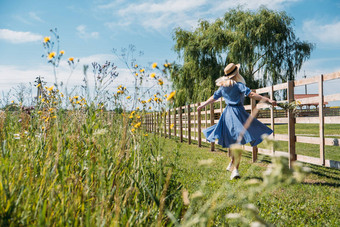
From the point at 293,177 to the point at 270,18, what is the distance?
16402mm

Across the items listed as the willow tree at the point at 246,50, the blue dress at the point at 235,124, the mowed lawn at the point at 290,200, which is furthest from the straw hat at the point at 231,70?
the willow tree at the point at 246,50

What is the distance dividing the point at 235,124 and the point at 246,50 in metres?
12.1

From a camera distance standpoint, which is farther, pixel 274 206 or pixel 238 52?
pixel 238 52

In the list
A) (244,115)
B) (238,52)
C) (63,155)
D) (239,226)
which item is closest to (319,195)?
(244,115)

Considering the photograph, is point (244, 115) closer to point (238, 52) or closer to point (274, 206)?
point (274, 206)

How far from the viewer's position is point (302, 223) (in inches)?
96.3

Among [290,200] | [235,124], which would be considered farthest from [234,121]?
[290,200]

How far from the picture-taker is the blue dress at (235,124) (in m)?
3.97

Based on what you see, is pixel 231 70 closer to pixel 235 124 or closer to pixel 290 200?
pixel 235 124

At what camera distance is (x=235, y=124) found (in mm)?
3979

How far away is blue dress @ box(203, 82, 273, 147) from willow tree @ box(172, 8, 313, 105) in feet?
36.1

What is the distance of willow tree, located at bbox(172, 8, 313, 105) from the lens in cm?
1523

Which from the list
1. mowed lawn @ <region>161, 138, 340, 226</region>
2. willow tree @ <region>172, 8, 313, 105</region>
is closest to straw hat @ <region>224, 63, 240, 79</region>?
mowed lawn @ <region>161, 138, 340, 226</region>

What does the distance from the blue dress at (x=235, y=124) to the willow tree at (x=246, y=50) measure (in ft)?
36.1
